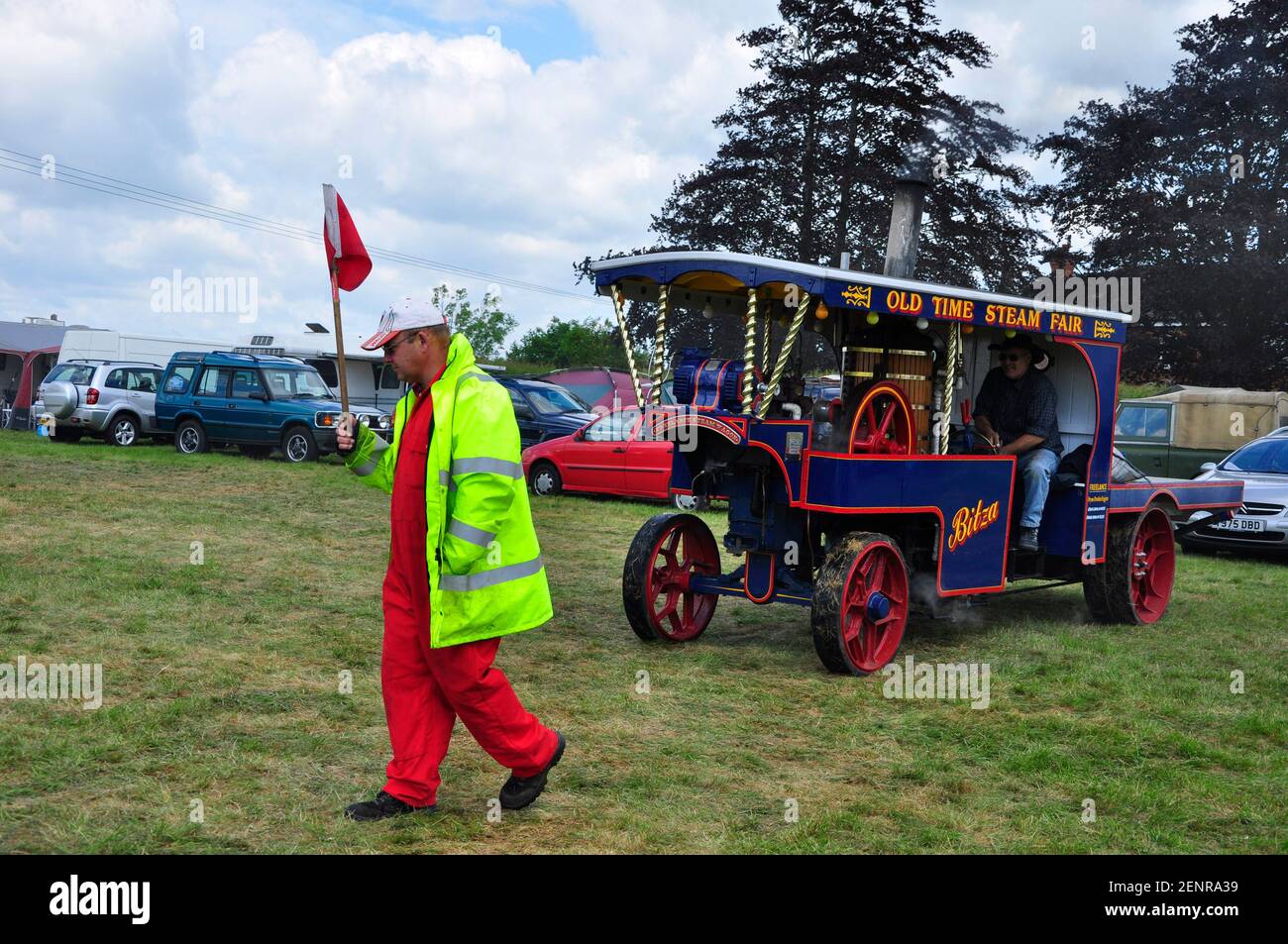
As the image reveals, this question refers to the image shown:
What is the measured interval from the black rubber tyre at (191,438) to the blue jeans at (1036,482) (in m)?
18.4

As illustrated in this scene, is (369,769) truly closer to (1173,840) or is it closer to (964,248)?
(1173,840)

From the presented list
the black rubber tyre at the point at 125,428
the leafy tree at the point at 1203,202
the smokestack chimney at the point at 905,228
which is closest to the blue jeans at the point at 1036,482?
the smokestack chimney at the point at 905,228

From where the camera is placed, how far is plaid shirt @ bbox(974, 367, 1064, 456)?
9320mm

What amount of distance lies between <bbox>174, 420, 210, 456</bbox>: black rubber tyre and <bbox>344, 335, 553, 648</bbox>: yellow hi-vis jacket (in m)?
20.6

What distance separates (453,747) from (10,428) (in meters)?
30.0

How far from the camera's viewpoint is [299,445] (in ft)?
76.1

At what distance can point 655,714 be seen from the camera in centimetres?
679

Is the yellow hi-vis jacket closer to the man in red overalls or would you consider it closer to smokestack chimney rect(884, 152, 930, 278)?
the man in red overalls

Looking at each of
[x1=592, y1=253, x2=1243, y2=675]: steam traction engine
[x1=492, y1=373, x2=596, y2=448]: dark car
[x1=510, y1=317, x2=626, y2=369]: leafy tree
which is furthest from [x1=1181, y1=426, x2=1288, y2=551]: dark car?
[x1=510, y1=317, x2=626, y2=369]: leafy tree

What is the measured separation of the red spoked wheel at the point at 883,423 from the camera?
8.20 m

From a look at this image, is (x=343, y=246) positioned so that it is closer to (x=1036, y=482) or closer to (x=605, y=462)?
(x=1036, y=482)

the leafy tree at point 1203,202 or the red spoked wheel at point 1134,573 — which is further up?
the leafy tree at point 1203,202

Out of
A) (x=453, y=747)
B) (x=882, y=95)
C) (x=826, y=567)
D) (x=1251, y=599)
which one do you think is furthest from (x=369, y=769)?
(x=882, y=95)

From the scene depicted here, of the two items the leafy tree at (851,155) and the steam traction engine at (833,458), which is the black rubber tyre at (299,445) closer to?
the leafy tree at (851,155)
